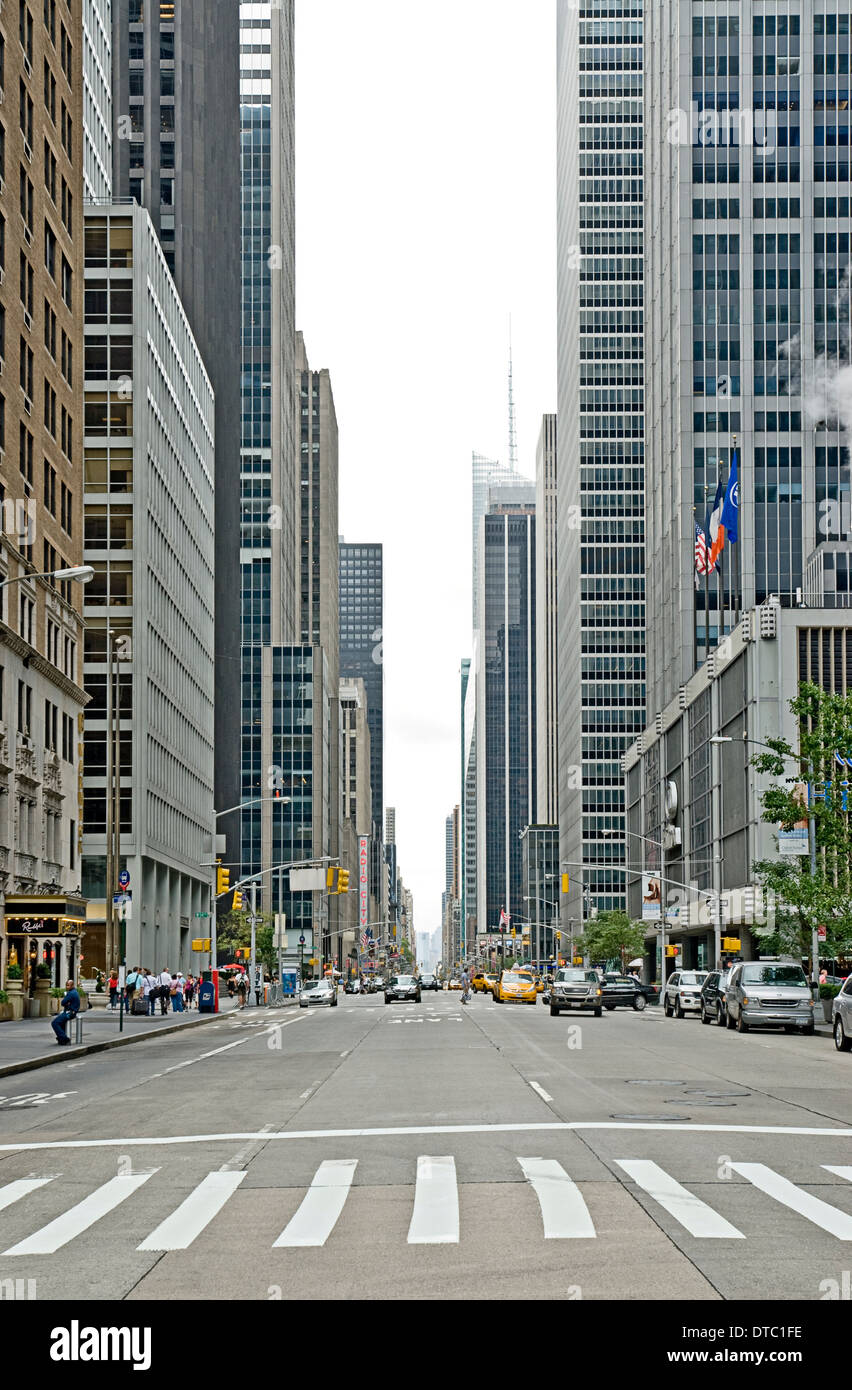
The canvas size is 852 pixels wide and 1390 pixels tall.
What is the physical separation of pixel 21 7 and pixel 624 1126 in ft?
172

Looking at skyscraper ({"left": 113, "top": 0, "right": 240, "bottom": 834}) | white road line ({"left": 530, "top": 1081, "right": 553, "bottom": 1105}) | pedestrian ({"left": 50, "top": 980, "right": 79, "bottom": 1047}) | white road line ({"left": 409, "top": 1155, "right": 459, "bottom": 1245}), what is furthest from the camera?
skyscraper ({"left": 113, "top": 0, "right": 240, "bottom": 834})

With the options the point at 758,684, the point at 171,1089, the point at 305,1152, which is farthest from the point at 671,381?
the point at 305,1152

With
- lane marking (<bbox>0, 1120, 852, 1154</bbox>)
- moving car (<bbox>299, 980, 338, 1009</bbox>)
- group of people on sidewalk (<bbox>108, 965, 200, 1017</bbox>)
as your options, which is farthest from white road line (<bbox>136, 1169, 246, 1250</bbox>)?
moving car (<bbox>299, 980, 338, 1009</bbox>)

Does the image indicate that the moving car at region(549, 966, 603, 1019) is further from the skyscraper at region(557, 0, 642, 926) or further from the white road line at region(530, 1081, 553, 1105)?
the skyscraper at region(557, 0, 642, 926)

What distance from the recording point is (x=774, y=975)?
44.2m

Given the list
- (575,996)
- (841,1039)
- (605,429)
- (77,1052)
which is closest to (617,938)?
(575,996)

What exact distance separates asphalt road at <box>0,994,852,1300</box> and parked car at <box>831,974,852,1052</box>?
494 cm

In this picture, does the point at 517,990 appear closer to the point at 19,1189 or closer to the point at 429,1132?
the point at 429,1132

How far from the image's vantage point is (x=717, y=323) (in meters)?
119

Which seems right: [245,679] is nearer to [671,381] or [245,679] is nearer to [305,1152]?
[671,381]

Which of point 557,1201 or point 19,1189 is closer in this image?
point 557,1201

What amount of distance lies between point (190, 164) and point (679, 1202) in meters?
130

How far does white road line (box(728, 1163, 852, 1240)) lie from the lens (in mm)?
10855

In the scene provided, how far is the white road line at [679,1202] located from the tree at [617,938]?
99.6 m
